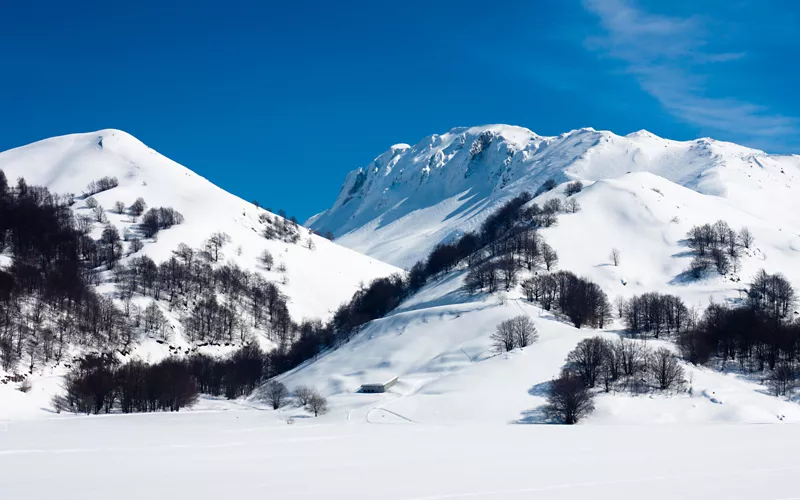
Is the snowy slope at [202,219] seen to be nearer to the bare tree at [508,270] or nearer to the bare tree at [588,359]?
the bare tree at [508,270]

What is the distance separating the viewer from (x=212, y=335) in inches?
4481

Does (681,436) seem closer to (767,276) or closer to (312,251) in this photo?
(767,276)

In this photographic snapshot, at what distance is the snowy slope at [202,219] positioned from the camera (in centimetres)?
14450

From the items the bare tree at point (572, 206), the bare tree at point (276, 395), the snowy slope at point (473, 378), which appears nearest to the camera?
the snowy slope at point (473, 378)

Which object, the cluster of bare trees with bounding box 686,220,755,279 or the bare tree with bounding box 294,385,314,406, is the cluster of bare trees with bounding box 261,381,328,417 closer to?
the bare tree with bounding box 294,385,314,406

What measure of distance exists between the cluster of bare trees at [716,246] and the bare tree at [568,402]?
2482 inches

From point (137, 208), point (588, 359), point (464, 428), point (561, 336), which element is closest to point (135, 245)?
point (137, 208)

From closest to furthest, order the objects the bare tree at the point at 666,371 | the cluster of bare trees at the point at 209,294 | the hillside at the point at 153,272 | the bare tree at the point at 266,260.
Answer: the bare tree at the point at 666,371 < the hillside at the point at 153,272 < the cluster of bare trees at the point at 209,294 < the bare tree at the point at 266,260

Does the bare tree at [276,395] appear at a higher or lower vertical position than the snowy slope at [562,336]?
lower

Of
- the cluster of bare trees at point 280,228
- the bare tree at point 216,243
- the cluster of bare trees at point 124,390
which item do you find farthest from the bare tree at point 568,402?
the cluster of bare trees at point 280,228

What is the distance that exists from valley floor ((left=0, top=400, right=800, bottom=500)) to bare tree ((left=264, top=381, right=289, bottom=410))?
29.5 meters

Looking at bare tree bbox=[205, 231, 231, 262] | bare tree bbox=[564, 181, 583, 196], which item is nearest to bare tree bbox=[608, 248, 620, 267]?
bare tree bbox=[564, 181, 583, 196]

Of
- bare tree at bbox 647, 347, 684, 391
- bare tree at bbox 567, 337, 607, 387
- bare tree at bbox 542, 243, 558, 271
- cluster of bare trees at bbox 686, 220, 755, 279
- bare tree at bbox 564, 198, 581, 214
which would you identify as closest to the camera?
bare tree at bbox 647, 347, 684, 391

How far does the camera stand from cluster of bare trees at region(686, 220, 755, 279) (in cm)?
11369
